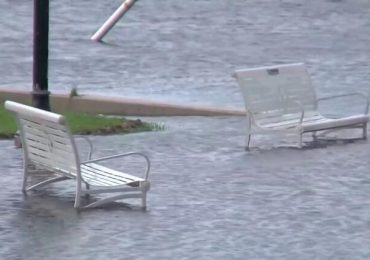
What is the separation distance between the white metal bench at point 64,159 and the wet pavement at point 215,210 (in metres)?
0.16

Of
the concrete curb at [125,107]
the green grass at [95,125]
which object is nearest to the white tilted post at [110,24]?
the concrete curb at [125,107]

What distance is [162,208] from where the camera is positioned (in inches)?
422

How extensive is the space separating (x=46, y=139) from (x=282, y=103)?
4037mm

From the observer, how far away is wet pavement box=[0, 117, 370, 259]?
928 centimetres

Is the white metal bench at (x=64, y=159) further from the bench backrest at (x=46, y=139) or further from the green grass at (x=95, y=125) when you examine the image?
the green grass at (x=95, y=125)

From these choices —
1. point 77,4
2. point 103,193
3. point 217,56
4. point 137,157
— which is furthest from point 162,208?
point 77,4

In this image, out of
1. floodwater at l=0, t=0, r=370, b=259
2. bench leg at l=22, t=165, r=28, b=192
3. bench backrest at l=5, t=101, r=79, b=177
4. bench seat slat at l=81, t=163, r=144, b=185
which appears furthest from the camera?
bench leg at l=22, t=165, r=28, b=192

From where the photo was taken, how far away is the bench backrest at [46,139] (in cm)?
1050

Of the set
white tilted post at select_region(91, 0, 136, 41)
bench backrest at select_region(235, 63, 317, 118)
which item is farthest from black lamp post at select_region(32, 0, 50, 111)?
white tilted post at select_region(91, 0, 136, 41)

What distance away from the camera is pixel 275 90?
14.3 metres

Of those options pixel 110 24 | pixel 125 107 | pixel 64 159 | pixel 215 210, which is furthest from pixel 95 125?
pixel 110 24

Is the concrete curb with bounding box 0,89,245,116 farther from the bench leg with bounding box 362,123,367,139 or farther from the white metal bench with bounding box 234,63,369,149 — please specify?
the bench leg with bounding box 362,123,367,139

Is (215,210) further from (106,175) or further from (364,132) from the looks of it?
(364,132)

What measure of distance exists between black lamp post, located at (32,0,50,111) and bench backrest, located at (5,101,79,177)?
240 cm
